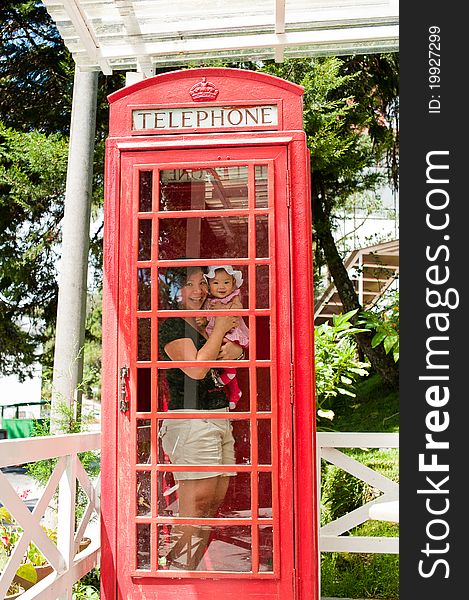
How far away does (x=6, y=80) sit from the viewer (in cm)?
1080

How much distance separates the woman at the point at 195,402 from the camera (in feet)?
11.3

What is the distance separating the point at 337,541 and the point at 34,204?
697cm

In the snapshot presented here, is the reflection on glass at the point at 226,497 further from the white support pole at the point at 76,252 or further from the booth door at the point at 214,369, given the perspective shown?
the white support pole at the point at 76,252

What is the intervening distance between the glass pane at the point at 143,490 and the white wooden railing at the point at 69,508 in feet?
1.31

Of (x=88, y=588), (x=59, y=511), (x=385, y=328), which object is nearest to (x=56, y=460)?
(x=88, y=588)

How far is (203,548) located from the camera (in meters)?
3.43

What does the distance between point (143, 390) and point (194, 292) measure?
514 millimetres

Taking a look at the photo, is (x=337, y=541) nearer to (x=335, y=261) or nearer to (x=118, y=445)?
(x=118, y=445)

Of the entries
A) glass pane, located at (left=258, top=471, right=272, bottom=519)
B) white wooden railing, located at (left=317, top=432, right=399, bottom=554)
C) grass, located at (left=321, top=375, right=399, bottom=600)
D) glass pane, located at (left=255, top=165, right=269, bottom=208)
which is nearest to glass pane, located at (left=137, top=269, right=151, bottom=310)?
glass pane, located at (left=255, top=165, right=269, bottom=208)

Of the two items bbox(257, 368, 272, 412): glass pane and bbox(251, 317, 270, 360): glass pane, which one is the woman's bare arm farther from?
bbox(257, 368, 272, 412): glass pane

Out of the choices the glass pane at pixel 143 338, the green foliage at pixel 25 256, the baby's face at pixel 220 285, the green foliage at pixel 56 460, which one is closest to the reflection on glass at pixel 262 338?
the baby's face at pixel 220 285

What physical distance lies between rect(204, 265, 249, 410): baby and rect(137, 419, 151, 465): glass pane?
1.34 feet

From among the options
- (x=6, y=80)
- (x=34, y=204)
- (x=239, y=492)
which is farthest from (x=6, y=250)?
(x=239, y=492)

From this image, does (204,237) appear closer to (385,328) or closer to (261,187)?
(261,187)
